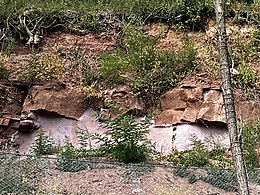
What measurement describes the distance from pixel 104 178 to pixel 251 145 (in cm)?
228

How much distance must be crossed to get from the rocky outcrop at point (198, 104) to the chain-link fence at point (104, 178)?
178cm

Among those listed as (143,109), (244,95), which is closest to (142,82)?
(143,109)

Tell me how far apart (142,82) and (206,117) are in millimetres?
1228

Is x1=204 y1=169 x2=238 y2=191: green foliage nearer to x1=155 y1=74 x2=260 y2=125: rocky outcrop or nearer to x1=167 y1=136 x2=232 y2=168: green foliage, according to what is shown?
x1=167 y1=136 x2=232 y2=168: green foliage

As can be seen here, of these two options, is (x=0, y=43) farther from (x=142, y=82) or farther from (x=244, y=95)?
(x=244, y=95)

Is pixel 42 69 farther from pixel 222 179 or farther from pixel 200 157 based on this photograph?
pixel 222 179

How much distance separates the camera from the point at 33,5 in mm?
8688

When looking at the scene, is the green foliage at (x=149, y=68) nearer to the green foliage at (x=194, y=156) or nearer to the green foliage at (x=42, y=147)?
the green foliage at (x=194, y=156)

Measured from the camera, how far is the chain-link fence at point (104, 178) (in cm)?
493

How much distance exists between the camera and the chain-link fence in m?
4.93

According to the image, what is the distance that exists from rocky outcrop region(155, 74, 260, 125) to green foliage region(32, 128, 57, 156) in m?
1.83

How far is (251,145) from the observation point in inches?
246

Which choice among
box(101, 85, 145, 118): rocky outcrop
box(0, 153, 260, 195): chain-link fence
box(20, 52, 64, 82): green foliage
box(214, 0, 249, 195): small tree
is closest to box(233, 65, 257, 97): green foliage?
box(101, 85, 145, 118): rocky outcrop

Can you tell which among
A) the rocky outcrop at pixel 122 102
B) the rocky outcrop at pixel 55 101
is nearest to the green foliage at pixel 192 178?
the rocky outcrop at pixel 122 102
